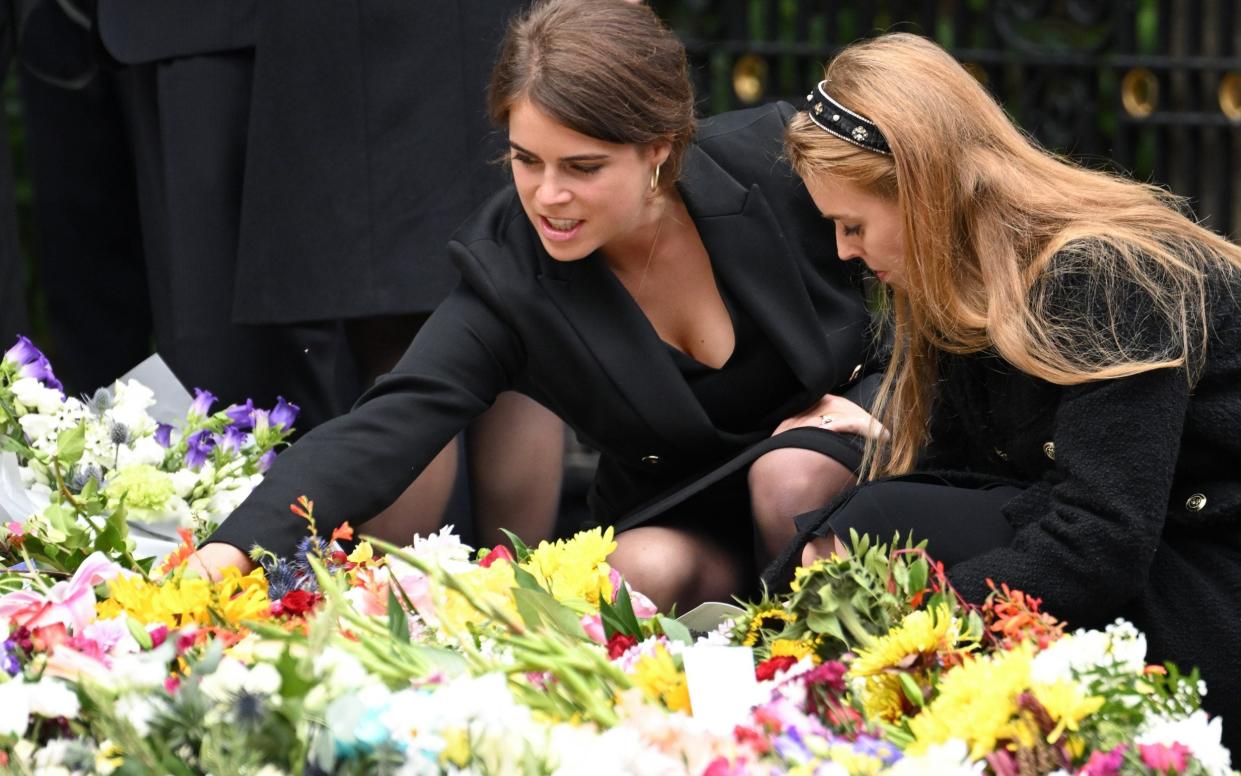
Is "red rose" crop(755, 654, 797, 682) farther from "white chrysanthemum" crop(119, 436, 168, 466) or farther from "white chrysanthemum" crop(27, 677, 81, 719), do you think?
"white chrysanthemum" crop(119, 436, 168, 466)

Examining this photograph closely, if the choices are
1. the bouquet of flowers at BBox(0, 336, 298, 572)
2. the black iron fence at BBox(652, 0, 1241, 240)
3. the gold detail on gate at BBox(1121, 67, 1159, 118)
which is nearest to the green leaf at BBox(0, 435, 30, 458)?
the bouquet of flowers at BBox(0, 336, 298, 572)

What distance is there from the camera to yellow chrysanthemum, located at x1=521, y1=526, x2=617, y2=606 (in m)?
1.83

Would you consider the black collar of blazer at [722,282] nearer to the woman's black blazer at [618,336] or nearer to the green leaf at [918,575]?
the woman's black blazer at [618,336]

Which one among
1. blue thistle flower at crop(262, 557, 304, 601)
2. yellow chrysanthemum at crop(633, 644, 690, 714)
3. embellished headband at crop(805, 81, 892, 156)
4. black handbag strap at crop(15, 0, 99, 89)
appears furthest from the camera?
black handbag strap at crop(15, 0, 99, 89)

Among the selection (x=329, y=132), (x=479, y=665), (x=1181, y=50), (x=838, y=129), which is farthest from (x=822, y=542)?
(x=1181, y=50)

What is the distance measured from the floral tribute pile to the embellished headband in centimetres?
69

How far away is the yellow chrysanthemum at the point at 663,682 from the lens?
1.53m

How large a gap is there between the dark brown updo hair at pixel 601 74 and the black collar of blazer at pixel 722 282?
0.38 feet

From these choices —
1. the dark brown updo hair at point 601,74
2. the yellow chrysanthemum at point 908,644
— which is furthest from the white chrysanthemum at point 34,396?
the yellow chrysanthemum at point 908,644

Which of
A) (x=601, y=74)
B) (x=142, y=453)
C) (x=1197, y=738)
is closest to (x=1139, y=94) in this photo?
(x=601, y=74)

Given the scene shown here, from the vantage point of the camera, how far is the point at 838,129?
2.27m

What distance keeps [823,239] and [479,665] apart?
4.56 ft

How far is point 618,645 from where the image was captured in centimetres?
169

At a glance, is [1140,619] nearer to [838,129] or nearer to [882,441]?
[882,441]
